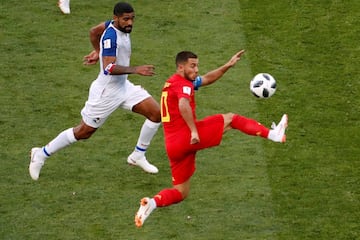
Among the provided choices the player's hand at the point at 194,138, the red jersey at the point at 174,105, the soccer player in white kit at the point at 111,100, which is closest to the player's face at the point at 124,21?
the soccer player in white kit at the point at 111,100

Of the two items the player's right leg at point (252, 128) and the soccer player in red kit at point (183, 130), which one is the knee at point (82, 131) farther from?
the player's right leg at point (252, 128)

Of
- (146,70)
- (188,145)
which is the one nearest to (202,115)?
(146,70)

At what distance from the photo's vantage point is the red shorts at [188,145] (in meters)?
12.2

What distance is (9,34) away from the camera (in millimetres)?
17438

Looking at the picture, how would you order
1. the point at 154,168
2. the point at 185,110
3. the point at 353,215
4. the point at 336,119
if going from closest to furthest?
the point at 185,110
the point at 353,215
the point at 154,168
the point at 336,119

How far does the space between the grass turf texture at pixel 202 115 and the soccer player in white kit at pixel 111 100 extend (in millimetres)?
316

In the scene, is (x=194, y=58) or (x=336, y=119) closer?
(x=194, y=58)

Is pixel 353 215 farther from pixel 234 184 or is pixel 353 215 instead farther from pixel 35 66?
pixel 35 66

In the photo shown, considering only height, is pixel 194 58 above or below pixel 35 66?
above

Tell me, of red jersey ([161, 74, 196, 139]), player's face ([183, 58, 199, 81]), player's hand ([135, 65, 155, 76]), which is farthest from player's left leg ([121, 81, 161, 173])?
player's face ([183, 58, 199, 81])

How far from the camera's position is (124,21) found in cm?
1323

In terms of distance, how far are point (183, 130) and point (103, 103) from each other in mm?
1680

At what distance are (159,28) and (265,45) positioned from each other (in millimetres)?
1733

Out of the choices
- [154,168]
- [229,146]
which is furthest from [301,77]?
[154,168]
